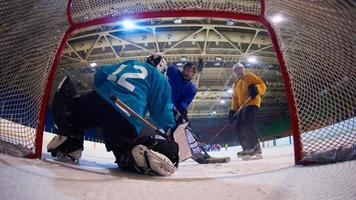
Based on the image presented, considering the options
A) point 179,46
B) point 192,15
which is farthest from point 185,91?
point 179,46

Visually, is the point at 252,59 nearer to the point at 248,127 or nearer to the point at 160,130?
the point at 248,127

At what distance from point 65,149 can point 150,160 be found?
29.6 inches

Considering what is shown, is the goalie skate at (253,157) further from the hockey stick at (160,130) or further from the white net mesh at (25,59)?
the white net mesh at (25,59)

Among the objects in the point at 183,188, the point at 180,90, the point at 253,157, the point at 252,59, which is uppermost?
the point at 252,59

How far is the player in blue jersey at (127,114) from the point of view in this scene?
1756 mm

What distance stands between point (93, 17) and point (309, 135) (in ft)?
5.97

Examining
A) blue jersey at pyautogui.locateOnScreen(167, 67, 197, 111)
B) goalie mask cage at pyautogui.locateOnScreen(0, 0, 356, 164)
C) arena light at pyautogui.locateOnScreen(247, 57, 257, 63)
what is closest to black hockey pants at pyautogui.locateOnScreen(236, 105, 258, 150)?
blue jersey at pyautogui.locateOnScreen(167, 67, 197, 111)

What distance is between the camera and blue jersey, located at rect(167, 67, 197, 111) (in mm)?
3232

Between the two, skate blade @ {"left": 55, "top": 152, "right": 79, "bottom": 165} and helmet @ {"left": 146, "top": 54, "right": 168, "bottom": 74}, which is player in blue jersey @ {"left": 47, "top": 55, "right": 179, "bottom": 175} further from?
helmet @ {"left": 146, "top": 54, "right": 168, "bottom": 74}

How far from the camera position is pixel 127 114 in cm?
177

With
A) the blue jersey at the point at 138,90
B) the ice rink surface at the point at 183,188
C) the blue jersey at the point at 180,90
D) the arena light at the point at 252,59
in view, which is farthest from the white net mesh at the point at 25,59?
the arena light at the point at 252,59

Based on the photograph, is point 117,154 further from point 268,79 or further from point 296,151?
point 268,79

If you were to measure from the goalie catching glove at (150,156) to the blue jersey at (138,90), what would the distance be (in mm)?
122

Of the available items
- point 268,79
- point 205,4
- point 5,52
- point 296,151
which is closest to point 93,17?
point 5,52
